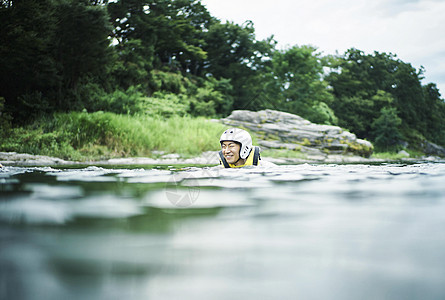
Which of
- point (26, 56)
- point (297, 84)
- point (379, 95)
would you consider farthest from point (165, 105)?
point (379, 95)

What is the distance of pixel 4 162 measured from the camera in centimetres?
799

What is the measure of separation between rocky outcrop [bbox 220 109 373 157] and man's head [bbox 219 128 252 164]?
10300 millimetres

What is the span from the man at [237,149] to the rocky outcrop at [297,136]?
10.1 metres

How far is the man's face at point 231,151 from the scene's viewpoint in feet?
18.8

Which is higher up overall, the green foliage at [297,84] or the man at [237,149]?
the green foliage at [297,84]

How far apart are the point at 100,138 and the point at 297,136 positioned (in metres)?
9.65

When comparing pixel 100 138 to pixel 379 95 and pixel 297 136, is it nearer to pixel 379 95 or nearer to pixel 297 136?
pixel 297 136

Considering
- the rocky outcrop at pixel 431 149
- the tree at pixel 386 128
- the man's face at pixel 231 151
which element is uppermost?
the tree at pixel 386 128

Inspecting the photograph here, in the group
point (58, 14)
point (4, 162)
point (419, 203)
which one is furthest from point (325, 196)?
point (58, 14)

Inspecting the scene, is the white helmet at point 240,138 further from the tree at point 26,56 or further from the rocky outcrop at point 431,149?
the rocky outcrop at point 431,149

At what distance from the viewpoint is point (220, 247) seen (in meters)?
1.72

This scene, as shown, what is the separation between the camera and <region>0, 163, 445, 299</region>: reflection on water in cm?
131

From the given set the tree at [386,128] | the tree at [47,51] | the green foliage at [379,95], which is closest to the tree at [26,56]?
the tree at [47,51]

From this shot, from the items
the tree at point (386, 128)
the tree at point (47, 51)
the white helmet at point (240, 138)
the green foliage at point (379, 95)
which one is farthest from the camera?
the green foliage at point (379, 95)
